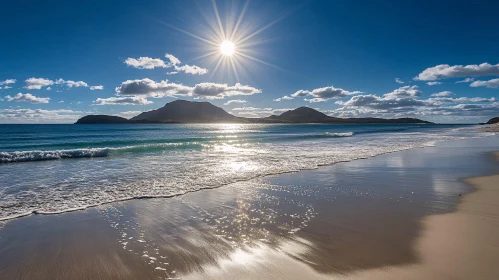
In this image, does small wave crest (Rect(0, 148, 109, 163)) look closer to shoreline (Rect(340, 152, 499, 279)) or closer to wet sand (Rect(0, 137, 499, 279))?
wet sand (Rect(0, 137, 499, 279))

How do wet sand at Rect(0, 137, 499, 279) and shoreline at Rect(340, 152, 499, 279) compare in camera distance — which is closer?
shoreline at Rect(340, 152, 499, 279)

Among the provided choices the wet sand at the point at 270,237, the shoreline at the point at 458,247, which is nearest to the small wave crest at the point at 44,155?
the wet sand at the point at 270,237

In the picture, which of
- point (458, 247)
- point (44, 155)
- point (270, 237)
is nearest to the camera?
point (458, 247)

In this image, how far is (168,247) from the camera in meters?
5.13

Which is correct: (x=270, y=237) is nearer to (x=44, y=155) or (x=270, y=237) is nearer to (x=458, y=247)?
(x=458, y=247)

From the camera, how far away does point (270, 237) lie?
5473 mm

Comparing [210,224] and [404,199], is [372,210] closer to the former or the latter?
[404,199]

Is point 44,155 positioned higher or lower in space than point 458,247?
lower

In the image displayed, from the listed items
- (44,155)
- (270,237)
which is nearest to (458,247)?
(270,237)

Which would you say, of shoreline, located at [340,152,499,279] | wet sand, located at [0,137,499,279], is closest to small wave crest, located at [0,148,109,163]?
wet sand, located at [0,137,499,279]

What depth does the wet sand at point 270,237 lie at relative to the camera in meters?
4.27

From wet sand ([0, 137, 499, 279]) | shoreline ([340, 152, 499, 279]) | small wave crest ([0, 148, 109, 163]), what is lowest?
small wave crest ([0, 148, 109, 163])

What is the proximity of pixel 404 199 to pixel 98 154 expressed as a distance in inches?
904

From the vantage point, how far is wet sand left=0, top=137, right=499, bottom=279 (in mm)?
4270
